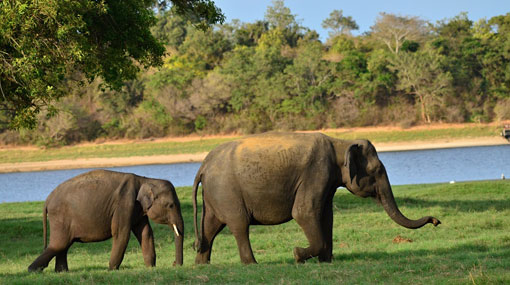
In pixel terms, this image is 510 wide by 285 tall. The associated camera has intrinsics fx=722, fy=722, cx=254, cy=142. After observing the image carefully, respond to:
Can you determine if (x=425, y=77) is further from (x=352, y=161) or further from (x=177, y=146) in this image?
(x=352, y=161)

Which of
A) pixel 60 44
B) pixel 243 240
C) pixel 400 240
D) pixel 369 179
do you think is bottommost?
pixel 400 240

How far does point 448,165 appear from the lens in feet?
138

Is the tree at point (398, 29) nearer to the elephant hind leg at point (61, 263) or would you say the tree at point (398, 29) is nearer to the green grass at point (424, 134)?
the green grass at point (424, 134)

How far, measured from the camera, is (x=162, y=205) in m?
11.0

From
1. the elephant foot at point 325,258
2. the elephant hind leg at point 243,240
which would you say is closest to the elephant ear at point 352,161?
the elephant foot at point 325,258

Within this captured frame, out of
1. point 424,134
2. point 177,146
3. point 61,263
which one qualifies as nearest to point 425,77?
point 424,134

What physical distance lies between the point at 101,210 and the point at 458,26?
65.7 m

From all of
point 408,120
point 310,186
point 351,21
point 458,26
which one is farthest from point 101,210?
point 351,21

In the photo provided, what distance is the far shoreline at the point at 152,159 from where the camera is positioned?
5431 cm

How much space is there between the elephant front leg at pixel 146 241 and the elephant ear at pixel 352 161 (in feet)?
10.7

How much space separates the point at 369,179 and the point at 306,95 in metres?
51.4

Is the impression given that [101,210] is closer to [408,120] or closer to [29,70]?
[29,70]

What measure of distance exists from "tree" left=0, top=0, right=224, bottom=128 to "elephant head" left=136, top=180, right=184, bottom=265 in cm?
379

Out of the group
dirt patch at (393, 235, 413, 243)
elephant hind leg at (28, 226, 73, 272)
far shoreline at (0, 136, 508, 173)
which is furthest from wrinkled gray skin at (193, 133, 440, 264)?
far shoreline at (0, 136, 508, 173)
